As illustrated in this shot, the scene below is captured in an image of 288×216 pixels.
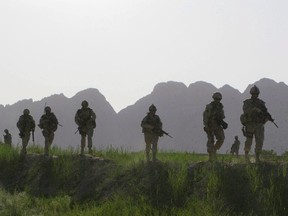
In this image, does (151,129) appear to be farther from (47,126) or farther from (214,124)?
(47,126)

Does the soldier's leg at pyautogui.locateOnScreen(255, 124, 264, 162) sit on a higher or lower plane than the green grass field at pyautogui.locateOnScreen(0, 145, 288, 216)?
higher

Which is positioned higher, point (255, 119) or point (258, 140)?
point (255, 119)

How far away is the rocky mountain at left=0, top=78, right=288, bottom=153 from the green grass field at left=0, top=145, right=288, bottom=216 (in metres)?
138

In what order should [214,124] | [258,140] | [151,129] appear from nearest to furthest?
1. [258,140]
2. [214,124]
3. [151,129]

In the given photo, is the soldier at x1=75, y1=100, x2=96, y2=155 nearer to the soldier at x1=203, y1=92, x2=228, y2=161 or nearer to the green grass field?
the green grass field

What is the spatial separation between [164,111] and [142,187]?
174m

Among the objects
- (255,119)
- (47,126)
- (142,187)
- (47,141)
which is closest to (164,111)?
(47,126)

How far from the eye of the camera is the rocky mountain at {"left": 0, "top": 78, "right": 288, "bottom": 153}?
166 metres

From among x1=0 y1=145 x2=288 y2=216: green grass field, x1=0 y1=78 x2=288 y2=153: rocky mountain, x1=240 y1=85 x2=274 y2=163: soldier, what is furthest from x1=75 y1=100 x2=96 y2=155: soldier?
x1=0 y1=78 x2=288 y2=153: rocky mountain

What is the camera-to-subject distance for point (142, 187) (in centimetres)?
1148

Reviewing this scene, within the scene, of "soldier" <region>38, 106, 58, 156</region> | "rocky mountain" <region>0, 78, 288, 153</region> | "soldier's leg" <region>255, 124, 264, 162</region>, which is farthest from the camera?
"rocky mountain" <region>0, 78, 288, 153</region>

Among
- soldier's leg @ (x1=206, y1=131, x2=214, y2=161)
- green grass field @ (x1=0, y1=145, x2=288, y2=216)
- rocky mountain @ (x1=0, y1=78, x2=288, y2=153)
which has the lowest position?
green grass field @ (x1=0, y1=145, x2=288, y2=216)

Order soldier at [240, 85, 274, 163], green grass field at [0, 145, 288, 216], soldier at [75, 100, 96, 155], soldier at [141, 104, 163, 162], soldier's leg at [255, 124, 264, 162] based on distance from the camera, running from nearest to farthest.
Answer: green grass field at [0, 145, 288, 216]
soldier's leg at [255, 124, 264, 162]
soldier at [240, 85, 274, 163]
soldier at [141, 104, 163, 162]
soldier at [75, 100, 96, 155]

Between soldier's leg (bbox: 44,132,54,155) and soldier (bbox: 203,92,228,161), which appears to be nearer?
soldier (bbox: 203,92,228,161)
